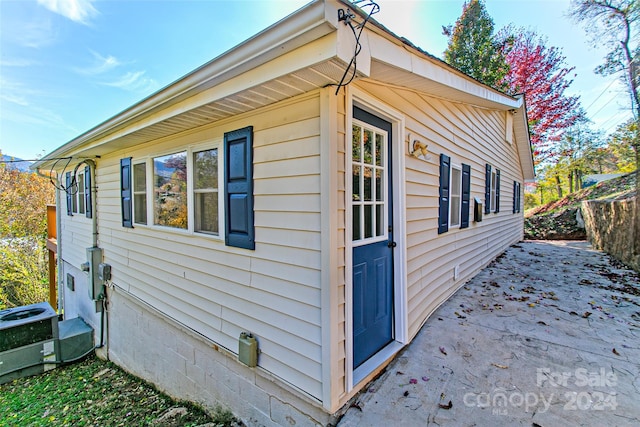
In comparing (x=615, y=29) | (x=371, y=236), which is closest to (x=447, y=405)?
(x=371, y=236)

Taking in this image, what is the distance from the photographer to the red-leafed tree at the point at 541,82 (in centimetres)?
1417

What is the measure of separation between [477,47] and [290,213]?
16.4 m

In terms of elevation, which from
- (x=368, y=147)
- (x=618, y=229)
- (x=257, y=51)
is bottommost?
(x=618, y=229)

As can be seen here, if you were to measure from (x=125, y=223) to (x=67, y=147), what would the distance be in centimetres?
196

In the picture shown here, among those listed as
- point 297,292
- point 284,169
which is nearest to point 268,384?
point 297,292

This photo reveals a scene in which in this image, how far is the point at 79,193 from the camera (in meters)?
6.09

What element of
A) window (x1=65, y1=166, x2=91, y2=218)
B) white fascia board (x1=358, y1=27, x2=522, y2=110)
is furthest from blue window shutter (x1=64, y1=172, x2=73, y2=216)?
white fascia board (x1=358, y1=27, x2=522, y2=110)

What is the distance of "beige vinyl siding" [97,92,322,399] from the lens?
1922 mm

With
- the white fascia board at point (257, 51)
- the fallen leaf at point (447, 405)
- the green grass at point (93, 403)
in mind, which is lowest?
the green grass at point (93, 403)

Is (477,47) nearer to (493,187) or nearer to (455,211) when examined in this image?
(493,187)

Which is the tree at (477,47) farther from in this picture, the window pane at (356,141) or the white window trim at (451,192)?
the window pane at (356,141)

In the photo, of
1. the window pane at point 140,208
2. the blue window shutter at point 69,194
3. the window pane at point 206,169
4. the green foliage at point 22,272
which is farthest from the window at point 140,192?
the green foliage at point 22,272

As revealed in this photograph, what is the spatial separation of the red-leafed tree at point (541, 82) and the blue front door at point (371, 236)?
1564 cm

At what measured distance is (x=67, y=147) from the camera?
4770mm
